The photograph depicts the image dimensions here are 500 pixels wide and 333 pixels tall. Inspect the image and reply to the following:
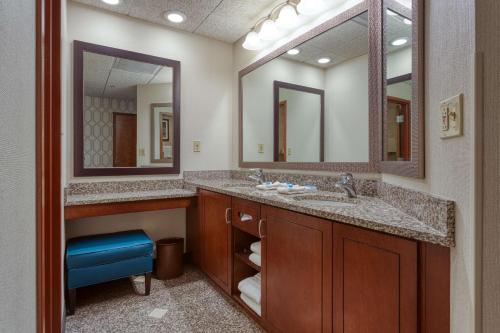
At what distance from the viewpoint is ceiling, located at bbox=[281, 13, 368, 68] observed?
1.61 metres

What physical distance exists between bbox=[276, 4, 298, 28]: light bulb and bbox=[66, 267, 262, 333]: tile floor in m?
2.15

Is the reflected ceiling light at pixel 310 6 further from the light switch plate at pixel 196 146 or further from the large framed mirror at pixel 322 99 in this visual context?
the light switch plate at pixel 196 146

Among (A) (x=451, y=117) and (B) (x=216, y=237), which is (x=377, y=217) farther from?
(B) (x=216, y=237)

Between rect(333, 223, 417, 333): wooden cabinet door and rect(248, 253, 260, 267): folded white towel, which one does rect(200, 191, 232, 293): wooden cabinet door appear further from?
rect(333, 223, 417, 333): wooden cabinet door

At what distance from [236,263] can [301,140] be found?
105 centimetres

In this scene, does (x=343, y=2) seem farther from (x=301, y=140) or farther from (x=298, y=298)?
(x=298, y=298)

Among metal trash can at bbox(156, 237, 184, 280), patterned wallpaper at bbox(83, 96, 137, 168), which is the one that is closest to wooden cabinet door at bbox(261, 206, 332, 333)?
metal trash can at bbox(156, 237, 184, 280)
